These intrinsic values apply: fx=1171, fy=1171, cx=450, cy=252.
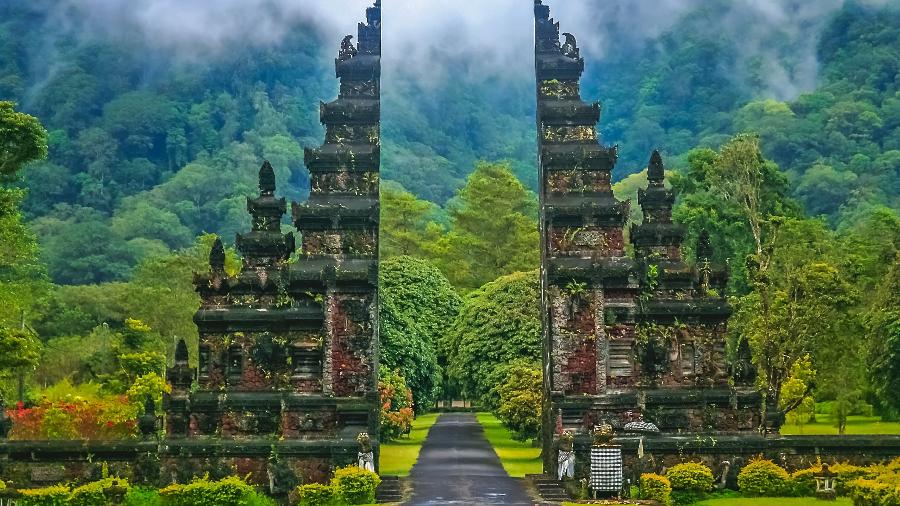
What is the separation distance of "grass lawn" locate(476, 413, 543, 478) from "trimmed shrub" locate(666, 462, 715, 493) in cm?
817

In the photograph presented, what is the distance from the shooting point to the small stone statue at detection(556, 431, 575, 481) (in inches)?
1275

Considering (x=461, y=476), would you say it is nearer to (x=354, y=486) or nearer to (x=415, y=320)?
(x=354, y=486)

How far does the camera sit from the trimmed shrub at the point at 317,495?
29.8 meters

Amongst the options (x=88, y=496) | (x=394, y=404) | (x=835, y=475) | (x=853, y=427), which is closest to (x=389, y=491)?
(x=88, y=496)

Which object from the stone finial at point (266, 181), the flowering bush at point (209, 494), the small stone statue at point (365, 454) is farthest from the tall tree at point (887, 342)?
the flowering bush at point (209, 494)

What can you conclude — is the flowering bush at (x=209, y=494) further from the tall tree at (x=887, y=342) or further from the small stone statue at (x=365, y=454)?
the tall tree at (x=887, y=342)

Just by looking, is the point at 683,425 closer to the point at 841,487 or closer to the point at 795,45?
the point at 841,487

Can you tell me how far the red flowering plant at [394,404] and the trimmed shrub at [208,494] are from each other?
20768mm

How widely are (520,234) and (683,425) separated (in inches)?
2134

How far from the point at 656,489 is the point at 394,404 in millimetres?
25175

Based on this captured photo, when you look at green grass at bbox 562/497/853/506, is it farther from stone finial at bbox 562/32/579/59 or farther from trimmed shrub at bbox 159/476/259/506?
stone finial at bbox 562/32/579/59

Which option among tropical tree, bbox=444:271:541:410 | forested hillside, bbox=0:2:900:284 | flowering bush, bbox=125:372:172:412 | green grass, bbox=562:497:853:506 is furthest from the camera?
forested hillside, bbox=0:2:900:284

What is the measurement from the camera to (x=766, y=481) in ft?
99.1

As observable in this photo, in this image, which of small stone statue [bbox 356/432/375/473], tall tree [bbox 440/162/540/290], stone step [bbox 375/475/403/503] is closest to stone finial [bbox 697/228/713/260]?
stone step [bbox 375/475/403/503]
